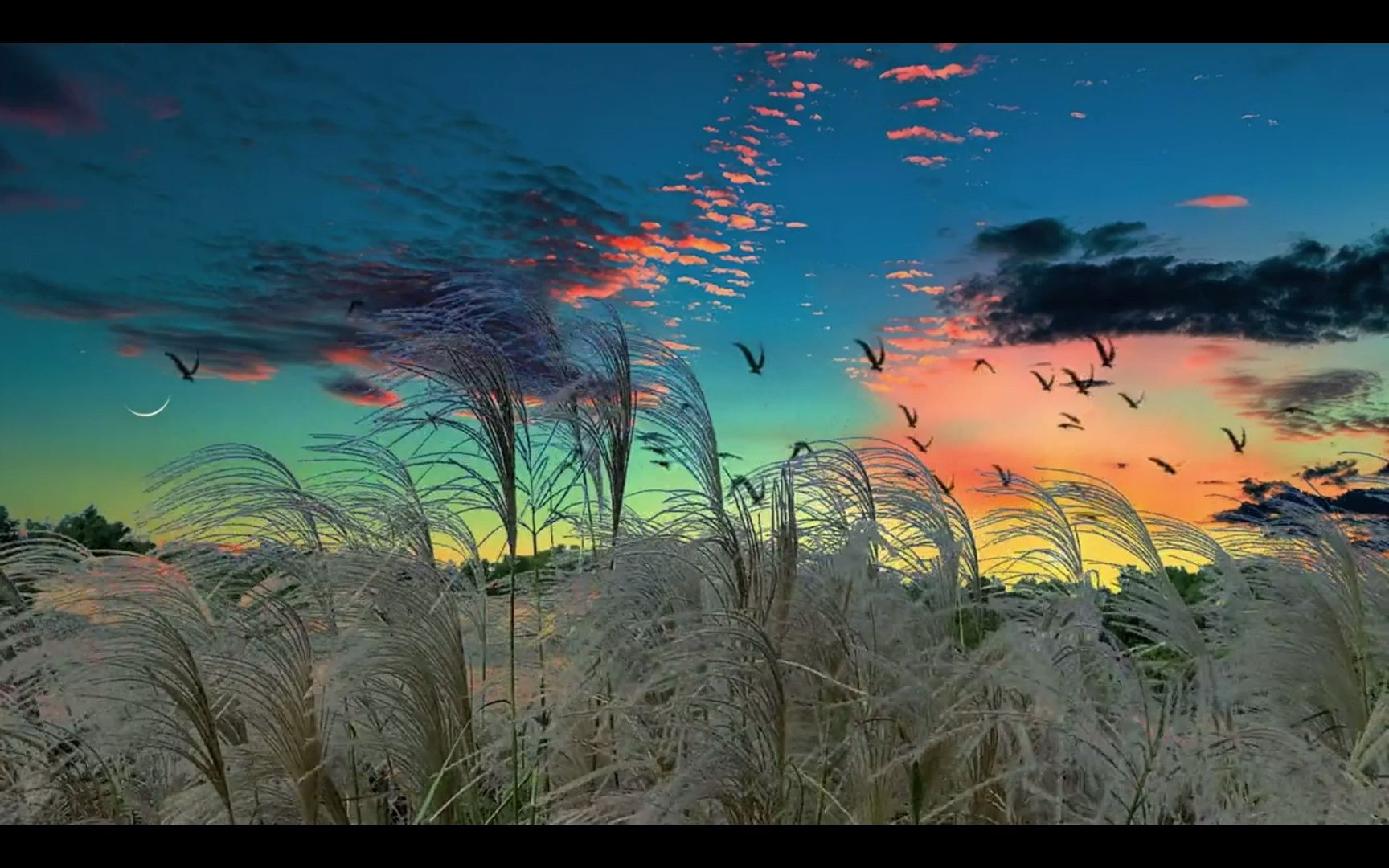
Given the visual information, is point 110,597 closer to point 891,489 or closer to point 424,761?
point 424,761

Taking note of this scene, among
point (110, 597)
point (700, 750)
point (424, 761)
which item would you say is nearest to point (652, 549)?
point (700, 750)

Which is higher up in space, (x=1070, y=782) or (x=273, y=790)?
(x=273, y=790)

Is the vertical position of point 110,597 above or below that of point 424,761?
above

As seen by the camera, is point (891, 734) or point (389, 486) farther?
point (389, 486)

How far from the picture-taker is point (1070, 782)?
137 inches
